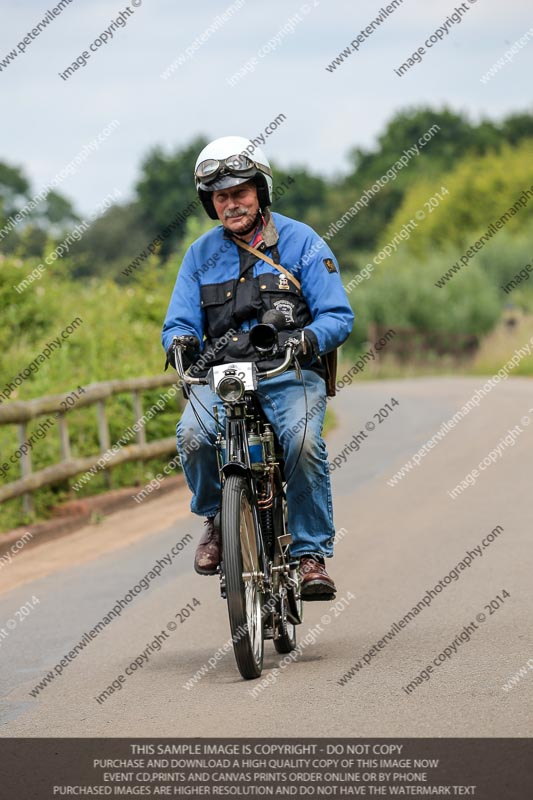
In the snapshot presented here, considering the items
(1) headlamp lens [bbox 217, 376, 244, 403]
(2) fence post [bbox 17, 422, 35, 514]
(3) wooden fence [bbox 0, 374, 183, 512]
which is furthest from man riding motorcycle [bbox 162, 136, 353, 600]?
(2) fence post [bbox 17, 422, 35, 514]

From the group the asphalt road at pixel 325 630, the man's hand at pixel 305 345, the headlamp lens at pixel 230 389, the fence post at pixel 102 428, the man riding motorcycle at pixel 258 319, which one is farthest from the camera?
the fence post at pixel 102 428

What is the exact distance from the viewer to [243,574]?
230 inches

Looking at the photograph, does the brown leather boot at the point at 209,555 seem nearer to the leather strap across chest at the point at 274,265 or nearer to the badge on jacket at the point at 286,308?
the badge on jacket at the point at 286,308

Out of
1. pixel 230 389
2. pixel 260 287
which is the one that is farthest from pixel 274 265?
pixel 230 389

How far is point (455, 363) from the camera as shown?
162 ft

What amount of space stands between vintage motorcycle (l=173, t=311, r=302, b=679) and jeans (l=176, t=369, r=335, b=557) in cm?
6

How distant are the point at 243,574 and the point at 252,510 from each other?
45 centimetres

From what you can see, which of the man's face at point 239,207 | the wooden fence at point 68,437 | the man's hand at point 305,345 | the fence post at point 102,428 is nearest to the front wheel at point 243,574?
the man's hand at point 305,345

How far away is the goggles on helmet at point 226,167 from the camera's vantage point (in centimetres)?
642

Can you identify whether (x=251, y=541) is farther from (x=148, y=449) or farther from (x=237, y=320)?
(x=148, y=449)

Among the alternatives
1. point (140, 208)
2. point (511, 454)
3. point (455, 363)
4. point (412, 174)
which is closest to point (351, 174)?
point (412, 174)

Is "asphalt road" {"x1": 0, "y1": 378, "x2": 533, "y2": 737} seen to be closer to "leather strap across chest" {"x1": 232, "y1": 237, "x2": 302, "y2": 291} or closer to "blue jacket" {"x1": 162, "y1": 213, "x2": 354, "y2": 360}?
"blue jacket" {"x1": 162, "y1": 213, "x2": 354, "y2": 360}

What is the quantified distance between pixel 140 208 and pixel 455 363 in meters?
56.0

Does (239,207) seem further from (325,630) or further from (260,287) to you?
(325,630)
